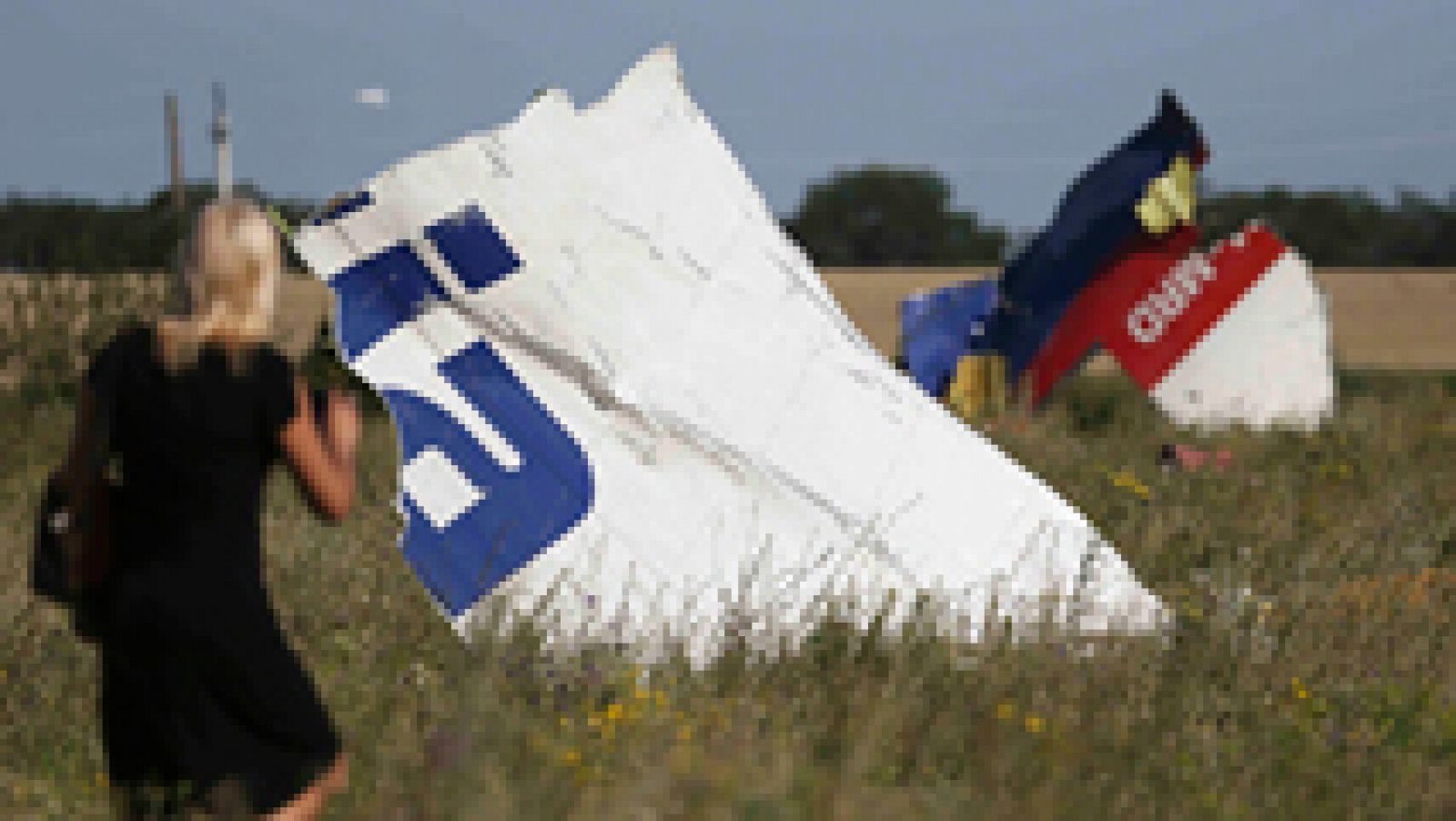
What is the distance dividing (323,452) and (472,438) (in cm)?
226

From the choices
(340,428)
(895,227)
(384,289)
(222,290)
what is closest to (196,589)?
(340,428)

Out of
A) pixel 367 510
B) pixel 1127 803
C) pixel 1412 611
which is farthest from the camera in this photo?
pixel 367 510

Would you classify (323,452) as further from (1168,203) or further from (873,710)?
(1168,203)

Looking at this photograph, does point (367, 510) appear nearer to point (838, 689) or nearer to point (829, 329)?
point (829, 329)

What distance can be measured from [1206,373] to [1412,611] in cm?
753

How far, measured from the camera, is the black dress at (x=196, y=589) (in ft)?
11.7

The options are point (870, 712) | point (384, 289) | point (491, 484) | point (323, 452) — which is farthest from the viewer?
point (384, 289)

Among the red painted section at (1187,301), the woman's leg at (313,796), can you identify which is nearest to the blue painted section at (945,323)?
the red painted section at (1187,301)

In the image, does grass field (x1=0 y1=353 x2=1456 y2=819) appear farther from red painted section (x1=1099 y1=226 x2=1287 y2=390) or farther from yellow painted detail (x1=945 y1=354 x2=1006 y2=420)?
yellow painted detail (x1=945 y1=354 x2=1006 y2=420)

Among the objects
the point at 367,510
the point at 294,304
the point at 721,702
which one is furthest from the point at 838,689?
the point at 294,304

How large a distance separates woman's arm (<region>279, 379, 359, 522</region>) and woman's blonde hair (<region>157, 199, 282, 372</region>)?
0.14 m

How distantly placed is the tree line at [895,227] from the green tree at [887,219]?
0.03 metres

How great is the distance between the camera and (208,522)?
360 cm

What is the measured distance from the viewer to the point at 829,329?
6.60m
